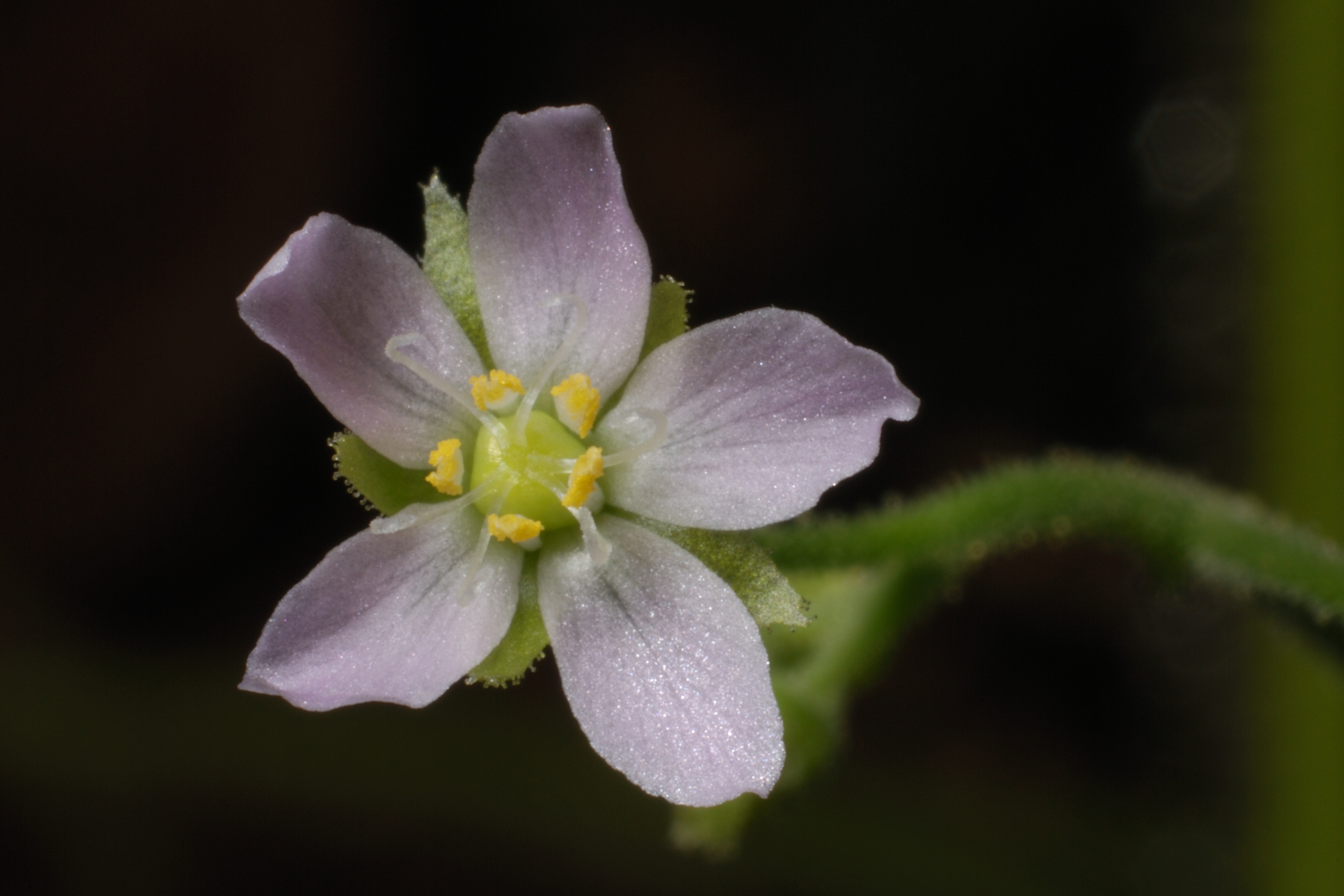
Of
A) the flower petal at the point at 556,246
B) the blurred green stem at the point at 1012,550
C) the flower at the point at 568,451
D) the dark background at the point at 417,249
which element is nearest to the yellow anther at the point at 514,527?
the flower at the point at 568,451

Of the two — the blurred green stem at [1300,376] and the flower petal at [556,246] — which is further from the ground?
the flower petal at [556,246]

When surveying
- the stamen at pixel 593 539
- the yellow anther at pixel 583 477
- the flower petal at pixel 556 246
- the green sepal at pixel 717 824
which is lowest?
the green sepal at pixel 717 824

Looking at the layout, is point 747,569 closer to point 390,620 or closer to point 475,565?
point 475,565

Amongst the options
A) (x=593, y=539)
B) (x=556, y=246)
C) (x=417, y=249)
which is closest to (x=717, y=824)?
(x=593, y=539)

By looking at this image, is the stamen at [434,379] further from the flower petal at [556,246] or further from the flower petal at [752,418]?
the flower petal at [752,418]

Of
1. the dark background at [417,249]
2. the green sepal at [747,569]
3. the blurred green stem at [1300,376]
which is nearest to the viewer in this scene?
the green sepal at [747,569]

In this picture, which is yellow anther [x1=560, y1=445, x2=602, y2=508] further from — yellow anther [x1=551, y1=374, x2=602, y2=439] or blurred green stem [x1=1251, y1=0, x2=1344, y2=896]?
blurred green stem [x1=1251, y1=0, x2=1344, y2=896]

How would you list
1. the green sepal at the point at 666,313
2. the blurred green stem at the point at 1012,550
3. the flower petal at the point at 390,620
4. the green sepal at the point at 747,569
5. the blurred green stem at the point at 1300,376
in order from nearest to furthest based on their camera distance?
the flower petal at the point at 390,620 < the green sepal at the point at 747,569 < the green sepal at the point at 666,313 < the blurred green stem at the point at 1012,550 < the blurred green stem at the point at 1300,376

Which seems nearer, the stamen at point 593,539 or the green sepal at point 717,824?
the stamen at point 593,539
